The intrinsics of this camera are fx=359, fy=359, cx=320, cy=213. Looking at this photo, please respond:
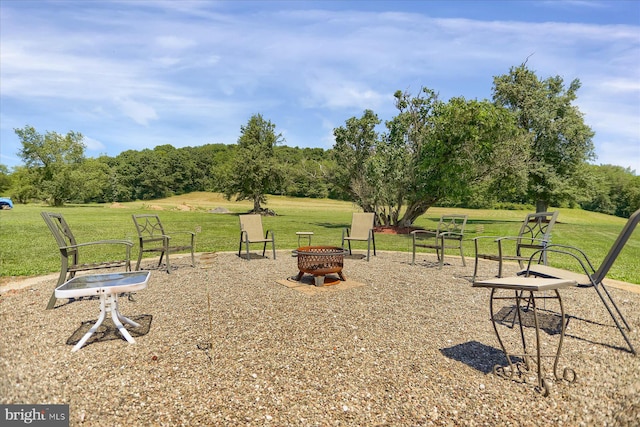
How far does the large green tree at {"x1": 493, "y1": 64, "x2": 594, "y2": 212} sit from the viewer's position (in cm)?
2550

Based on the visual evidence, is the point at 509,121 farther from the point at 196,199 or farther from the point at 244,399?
the point at 196,199

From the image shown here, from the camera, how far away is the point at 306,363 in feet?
10.3

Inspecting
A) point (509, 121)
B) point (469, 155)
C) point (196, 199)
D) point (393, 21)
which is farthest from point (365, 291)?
point (196, 199)

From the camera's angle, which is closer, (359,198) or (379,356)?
(379,356)

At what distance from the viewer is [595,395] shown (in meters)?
2.69

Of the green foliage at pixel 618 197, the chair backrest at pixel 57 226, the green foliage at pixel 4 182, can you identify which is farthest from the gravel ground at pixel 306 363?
the green foliage at pixel 4 182

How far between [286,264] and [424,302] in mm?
3456

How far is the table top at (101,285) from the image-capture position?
3.33 metres

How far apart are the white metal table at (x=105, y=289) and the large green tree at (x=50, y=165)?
4245 cm

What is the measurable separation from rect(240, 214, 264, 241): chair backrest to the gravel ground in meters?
2.97

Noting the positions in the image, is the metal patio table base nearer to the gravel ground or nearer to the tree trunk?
the gravel ground

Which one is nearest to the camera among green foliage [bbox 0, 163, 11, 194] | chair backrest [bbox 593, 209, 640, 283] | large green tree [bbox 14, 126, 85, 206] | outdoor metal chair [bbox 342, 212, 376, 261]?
chair backrest [bbox 593, 209, 640, 283]

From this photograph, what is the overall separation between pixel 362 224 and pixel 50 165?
146 ft

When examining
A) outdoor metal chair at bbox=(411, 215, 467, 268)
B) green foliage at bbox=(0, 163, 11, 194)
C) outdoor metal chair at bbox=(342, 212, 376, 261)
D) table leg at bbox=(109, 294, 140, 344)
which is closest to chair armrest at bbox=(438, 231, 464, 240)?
outdoor metal chair at bbox=(411, 215, 467, 268)
